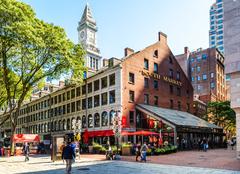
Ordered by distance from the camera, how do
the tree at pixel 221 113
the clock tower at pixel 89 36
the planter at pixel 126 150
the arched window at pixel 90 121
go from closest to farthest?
1. the planter at pixel 126 150
2. the arched window at pixel 90 121
3. the tree at pixel 221 113
4. the clock tower at pixel 89 36

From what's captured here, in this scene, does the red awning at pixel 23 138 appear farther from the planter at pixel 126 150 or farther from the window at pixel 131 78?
the planter at pixel 126 150

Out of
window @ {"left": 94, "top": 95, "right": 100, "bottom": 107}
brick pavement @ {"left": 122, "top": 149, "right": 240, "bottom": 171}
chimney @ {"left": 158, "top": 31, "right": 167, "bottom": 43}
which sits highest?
chimney @ {"left": 158, "top": 31, "right": 167, "bottom": 43}

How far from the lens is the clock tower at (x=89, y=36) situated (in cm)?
9381

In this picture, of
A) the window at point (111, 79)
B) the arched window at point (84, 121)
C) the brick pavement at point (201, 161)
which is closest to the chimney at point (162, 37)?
the window at point (111, 79)

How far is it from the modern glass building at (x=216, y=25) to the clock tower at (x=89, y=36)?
62402 mm

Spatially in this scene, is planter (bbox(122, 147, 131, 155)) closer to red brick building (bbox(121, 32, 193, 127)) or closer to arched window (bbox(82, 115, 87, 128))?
red brick building (bbox(121, 32, 193, 127))

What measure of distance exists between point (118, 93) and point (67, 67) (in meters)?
8.53

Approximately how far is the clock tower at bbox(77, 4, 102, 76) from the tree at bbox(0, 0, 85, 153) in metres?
55.9

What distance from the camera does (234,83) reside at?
2820 cm

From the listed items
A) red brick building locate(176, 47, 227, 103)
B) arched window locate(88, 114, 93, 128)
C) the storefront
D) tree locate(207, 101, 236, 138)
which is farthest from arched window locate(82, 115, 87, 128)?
red brick building locate(176, 47, 227, 103)

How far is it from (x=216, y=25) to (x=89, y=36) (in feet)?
232

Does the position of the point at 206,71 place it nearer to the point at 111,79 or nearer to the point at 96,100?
the point at 96,100

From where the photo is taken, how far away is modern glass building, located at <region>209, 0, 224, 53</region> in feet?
430

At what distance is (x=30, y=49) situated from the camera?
30250mm
